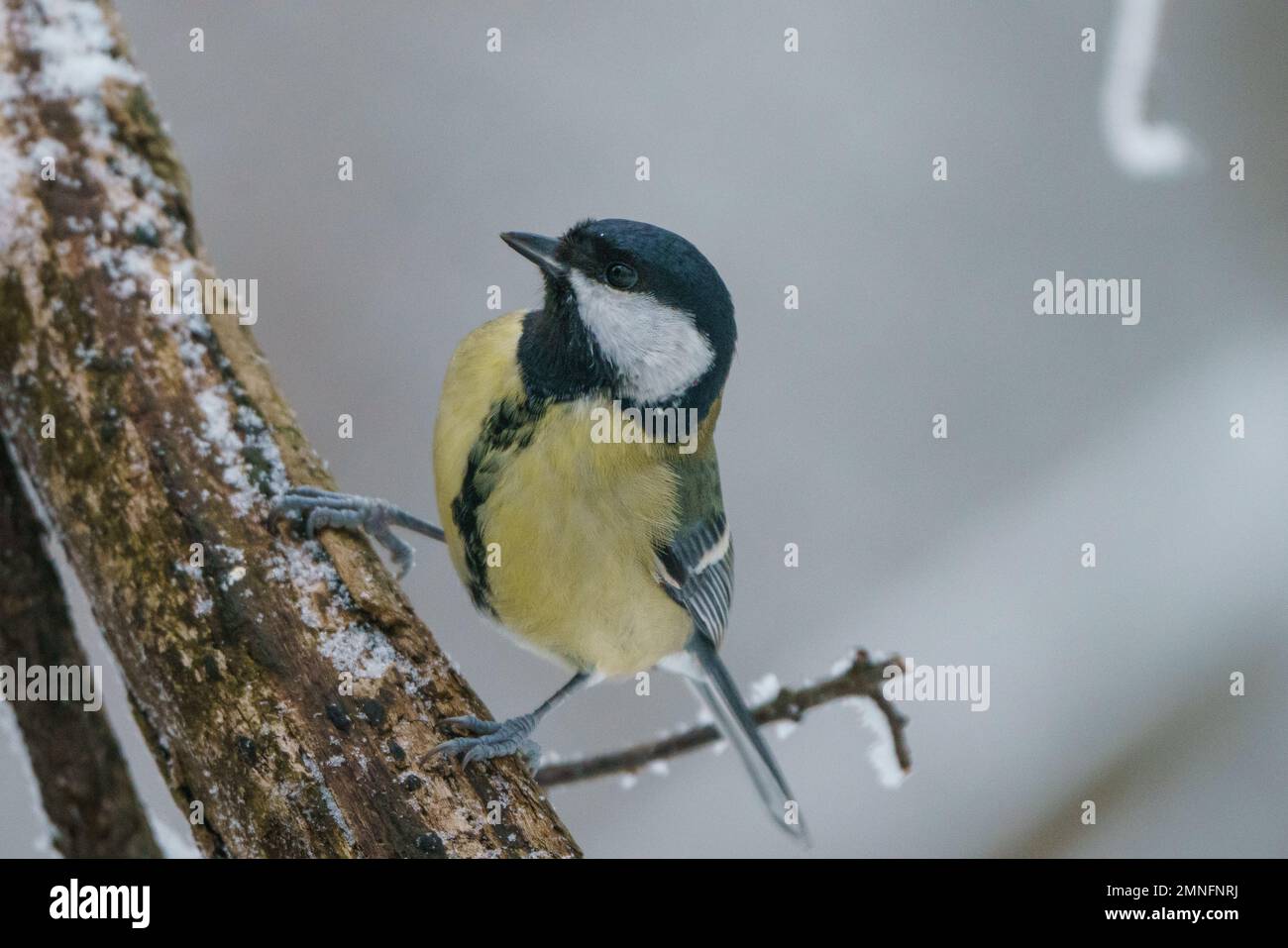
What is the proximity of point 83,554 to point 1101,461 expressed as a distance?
2.20m

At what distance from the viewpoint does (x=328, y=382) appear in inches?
96.8

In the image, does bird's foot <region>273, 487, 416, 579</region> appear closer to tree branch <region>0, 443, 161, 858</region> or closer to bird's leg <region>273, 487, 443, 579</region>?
bird's leg <region>273, 487, 443, 579</region>

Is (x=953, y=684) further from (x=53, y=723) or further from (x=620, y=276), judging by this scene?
(x=53, y=723)

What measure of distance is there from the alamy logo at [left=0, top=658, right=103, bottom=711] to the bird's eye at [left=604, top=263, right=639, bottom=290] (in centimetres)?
84

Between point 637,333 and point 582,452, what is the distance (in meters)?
0.16

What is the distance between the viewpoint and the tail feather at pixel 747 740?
1.45 m

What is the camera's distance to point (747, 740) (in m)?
1.48

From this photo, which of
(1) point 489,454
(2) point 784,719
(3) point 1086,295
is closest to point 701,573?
(2) point 784,719

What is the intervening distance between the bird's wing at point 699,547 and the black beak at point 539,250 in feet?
0.92

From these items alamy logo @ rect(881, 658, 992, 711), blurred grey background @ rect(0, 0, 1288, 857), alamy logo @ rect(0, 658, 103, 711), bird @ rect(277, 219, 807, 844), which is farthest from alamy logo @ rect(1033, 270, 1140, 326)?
alamy logo @ rect(0, 658, 103, 711)

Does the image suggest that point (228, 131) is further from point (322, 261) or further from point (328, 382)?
point (328, 382)

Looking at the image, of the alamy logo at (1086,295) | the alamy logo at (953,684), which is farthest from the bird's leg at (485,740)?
the alamy logo at (1086,295)
